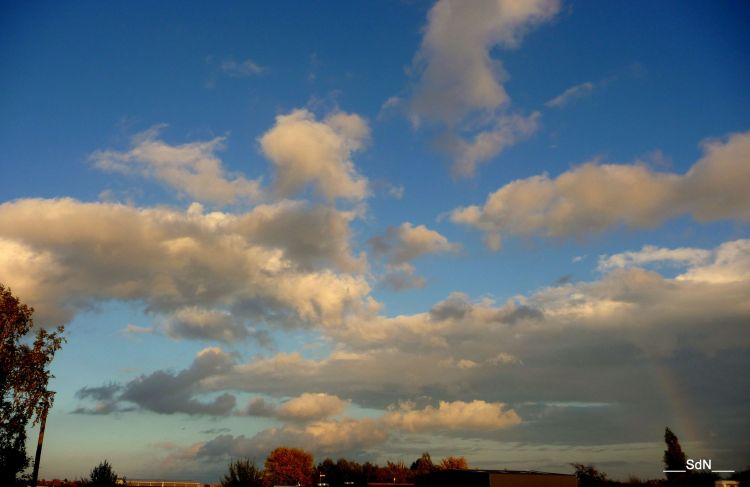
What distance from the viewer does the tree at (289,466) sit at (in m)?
167

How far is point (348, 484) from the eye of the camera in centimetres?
11800

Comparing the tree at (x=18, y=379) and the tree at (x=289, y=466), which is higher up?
the tree at (x=18, y=379)

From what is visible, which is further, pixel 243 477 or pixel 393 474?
pixel 393 474

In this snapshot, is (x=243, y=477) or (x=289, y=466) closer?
(x=243, y=477)

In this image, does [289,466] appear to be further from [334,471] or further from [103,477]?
[103,477]

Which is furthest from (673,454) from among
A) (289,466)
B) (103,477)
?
(103,477)

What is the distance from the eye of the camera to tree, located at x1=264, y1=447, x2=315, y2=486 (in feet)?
548

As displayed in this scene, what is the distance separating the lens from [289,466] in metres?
170

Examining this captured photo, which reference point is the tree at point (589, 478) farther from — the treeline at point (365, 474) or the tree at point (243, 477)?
the tree at point (243, 477)

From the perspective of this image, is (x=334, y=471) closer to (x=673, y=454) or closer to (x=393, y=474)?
(x=393, y=474)

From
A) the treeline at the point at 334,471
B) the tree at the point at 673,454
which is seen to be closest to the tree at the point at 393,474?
the treeline at the point at 334,471

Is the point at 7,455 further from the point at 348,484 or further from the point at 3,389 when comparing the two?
the point at 348,484

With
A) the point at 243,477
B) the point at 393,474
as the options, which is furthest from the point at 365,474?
the point at 243,477

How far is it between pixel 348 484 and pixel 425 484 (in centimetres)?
4115
